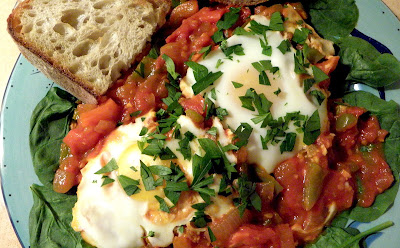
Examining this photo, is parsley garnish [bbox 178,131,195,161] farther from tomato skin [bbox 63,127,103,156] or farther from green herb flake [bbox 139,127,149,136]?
tomato skin [bbox 63,127,103,156]

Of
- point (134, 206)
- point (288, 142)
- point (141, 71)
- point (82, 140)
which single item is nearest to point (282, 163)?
point (288, 142)

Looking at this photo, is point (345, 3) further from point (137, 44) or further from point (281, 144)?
point (137, 44)

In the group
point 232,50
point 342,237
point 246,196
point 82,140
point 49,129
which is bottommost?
point 342,237

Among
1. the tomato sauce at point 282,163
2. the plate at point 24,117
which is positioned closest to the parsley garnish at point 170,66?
the tomato sauce at point 282,163

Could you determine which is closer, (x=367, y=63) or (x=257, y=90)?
(x=257, y=90)

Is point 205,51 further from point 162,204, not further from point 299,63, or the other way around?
point 162,204

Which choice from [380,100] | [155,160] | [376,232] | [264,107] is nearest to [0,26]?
[155,160]
